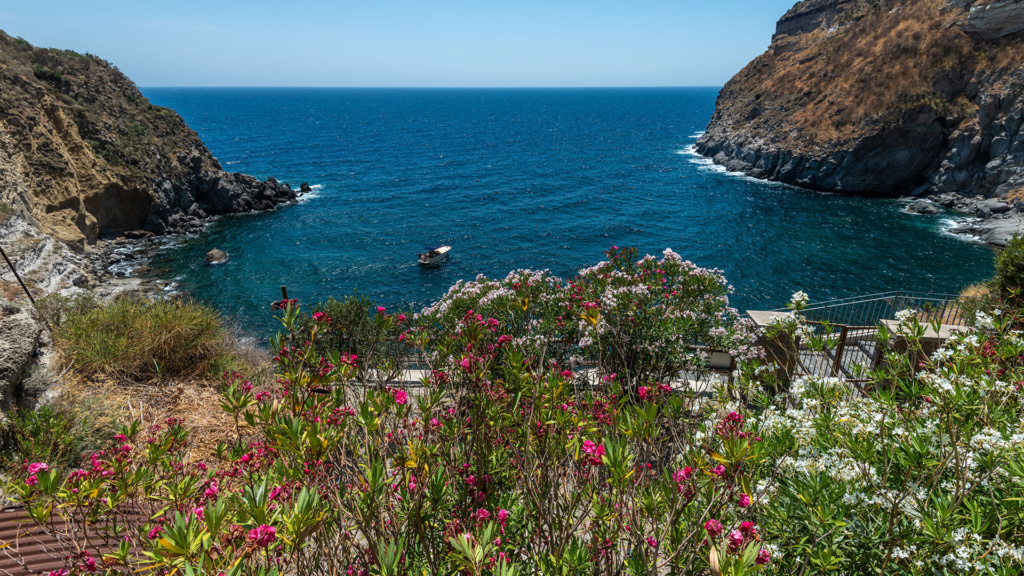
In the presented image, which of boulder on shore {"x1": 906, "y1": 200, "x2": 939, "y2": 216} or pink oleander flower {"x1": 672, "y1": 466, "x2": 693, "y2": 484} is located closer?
pink oleander flower {"x1": 672, "y1": 466, "x2": 693, "y2": 484}

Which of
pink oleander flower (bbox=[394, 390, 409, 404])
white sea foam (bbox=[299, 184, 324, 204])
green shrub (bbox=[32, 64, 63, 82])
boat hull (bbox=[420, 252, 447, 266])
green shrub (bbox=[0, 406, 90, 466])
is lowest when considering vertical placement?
Result: boat hull (bbox=[420, 252, 447, 266])

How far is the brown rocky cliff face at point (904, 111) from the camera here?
40938mm

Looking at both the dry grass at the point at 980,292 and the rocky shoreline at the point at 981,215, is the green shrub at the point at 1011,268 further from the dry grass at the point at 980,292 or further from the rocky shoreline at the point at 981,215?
the rocky shoreline at the point at 981,215

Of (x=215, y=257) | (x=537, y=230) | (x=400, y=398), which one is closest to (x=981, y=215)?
(x=537, y=230)

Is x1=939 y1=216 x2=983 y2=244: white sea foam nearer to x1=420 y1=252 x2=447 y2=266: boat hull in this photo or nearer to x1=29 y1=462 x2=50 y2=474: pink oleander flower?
x1=420 y1=252 x2=447 y2=266: boat hull

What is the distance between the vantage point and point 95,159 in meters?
34.0

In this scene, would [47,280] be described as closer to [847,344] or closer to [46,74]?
[46,74]

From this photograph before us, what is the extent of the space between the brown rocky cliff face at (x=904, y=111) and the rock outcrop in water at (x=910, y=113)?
0.29 feet

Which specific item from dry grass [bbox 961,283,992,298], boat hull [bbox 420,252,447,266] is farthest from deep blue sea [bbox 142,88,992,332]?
dry grass [bbox 961,283,992,298]

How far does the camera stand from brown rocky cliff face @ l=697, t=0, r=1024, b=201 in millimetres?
40938

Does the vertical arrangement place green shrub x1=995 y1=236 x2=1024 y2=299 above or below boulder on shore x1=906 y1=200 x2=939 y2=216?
above

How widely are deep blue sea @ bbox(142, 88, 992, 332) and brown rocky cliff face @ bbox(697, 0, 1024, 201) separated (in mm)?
3647

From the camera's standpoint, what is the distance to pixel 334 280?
32750 millimetres

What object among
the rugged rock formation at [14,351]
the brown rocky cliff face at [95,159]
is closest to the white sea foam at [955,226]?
the rugged rock formation at [14,351]
